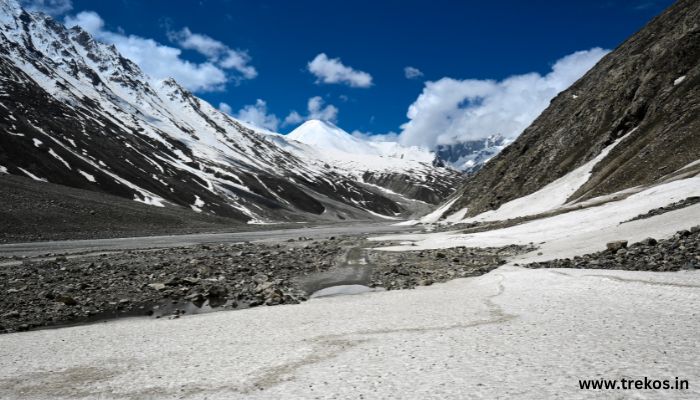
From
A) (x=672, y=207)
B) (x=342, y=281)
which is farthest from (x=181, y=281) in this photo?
(x=672, y=207)

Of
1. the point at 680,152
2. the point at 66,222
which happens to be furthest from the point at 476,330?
the point at 66,222

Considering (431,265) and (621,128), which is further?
(621,128)

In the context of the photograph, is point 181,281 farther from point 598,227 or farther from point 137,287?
point 598,227

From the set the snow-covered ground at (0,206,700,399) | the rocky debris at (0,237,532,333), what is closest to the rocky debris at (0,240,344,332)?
the rocky debris at (0,237,532,333)

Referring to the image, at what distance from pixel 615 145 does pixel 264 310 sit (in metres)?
70.4

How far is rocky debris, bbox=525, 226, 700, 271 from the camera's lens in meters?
19.6

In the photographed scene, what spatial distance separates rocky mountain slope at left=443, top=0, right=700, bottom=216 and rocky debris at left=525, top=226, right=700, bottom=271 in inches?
1184

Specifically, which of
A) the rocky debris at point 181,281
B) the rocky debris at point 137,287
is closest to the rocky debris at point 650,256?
the rocky debris at point 181,281

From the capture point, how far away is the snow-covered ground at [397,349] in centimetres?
867

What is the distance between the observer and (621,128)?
7300 cm

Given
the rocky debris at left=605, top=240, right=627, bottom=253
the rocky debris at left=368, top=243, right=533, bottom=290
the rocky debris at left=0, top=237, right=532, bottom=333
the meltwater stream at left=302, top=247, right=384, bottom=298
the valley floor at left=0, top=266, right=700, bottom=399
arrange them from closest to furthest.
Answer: the valley floor at left=0, top=266, right=700, bottom=399, the rocky debris at left=0, top=237, right=532, bottom=333, the rocky debris at left=605, top=240, right=627, bottom=253, the meltwater stream at left=302, top=247, right=384, bottom=298, the rocky debris at left=368, top=243, right=533, bottom=290

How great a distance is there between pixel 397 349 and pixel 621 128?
78011 mm

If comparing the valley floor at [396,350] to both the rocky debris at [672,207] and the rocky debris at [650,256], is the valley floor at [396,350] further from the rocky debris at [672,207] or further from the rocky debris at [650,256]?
the rocky debris at [672,207]

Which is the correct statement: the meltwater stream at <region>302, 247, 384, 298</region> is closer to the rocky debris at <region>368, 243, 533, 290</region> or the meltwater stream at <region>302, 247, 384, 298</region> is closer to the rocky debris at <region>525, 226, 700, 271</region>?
the rocky debris at <region>368, 243, 533, 290</region>
